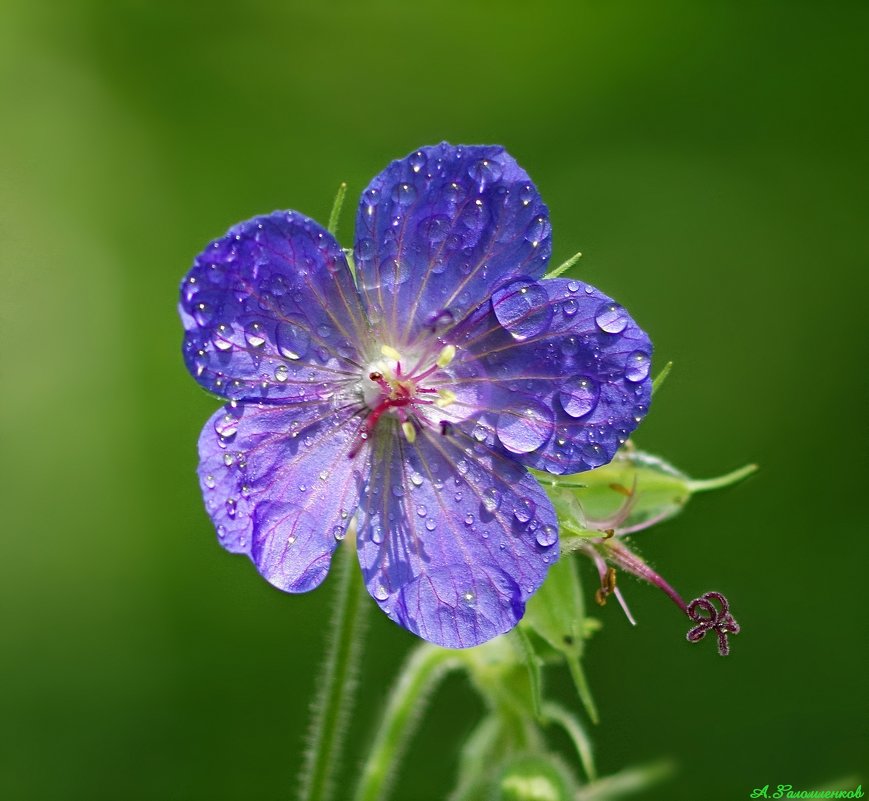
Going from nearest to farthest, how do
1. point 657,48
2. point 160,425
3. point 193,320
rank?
point 193,320, point 160,425, point 657,48

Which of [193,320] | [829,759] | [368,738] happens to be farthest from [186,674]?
[193,320]

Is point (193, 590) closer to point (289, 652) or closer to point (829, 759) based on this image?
point (289, 652)

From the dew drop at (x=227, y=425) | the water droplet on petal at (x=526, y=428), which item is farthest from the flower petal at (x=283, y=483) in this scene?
the water droplet on petal at (x=526, y=428)

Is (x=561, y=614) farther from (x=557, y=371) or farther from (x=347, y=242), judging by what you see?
(x=347, y=242)

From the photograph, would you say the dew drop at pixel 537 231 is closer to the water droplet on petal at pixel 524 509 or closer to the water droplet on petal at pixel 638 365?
the water droplet on petal at pixel 638 365

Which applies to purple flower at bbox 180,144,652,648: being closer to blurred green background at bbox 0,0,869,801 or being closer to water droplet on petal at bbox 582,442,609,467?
water droplet on petal at bbox 582,442,609,467
